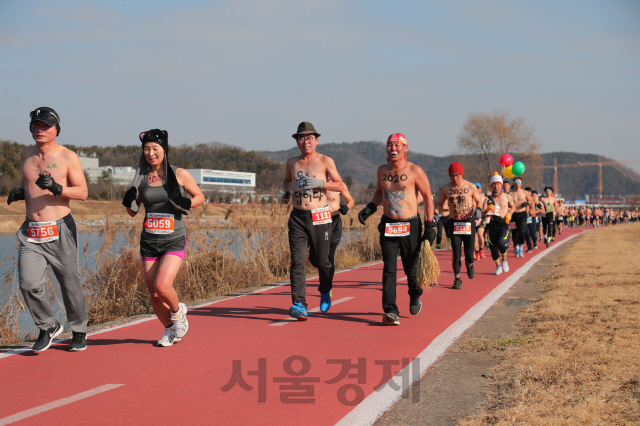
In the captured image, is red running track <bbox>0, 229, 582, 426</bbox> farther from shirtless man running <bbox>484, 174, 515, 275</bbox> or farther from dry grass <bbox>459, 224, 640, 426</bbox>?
shirtless man running <bbox>484, 174, 515, 275</bbox>

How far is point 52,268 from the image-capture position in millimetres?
6109

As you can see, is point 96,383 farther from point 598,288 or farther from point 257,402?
point 598,288

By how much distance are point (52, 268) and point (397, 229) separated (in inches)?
155

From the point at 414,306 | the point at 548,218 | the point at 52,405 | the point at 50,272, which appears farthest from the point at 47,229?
the point at 548,218

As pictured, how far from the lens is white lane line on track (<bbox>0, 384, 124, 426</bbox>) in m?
4.12

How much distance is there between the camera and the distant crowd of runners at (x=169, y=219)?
5.98 meters

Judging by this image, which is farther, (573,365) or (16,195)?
(16,195)

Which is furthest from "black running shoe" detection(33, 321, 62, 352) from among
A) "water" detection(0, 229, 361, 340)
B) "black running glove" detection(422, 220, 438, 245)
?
"black running glove" detection(422, 220, 438, 245)

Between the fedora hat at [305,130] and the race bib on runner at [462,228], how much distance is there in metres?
4.47

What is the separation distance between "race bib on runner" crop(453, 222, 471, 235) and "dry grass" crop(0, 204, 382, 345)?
12.6 ft

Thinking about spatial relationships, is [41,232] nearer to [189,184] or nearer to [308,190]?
[189,184]

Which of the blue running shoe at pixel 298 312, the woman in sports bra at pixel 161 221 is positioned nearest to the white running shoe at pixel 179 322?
the woman in sports bra at pixel 161 221

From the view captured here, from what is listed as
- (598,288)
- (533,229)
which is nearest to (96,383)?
(598,288)

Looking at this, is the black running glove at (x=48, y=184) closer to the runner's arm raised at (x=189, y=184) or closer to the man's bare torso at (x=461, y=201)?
the runner's arm raised at (x=189, y=184)
